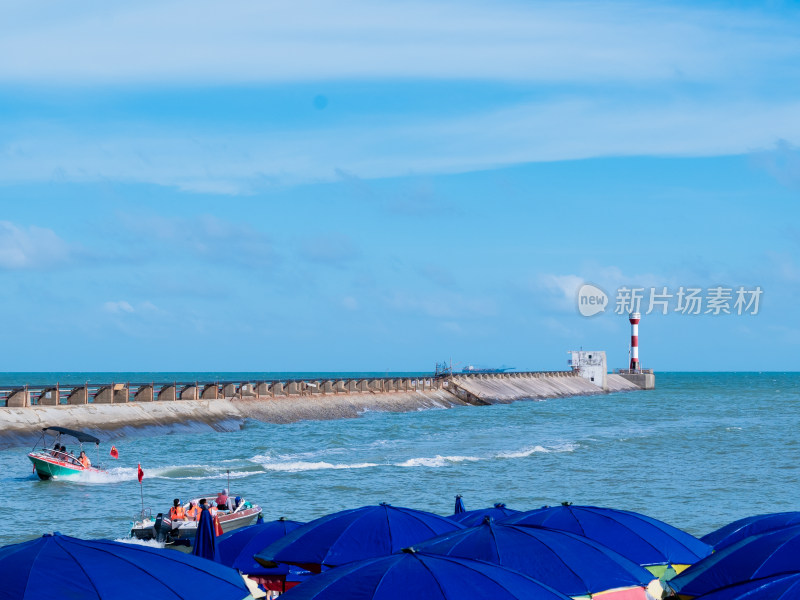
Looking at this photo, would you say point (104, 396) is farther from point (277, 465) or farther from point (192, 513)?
point (192, 513)

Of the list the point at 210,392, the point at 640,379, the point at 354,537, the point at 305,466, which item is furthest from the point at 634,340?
the point at 354,537

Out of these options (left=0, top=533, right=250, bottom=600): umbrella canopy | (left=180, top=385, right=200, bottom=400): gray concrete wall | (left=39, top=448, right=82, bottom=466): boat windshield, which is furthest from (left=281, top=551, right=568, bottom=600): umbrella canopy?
(left=180, top=385, right=200, bottom=400): gray concrete wall

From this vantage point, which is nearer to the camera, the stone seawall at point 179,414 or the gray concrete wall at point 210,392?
the stone seawall at point 179,414

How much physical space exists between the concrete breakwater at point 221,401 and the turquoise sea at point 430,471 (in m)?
1.74

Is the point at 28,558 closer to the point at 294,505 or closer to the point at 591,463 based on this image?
the point at 294,505

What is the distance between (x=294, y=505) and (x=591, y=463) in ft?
50.4

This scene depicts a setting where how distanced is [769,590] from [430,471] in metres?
29.6

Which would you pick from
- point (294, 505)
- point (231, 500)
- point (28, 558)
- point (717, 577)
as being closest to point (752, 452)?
point (294, 505)

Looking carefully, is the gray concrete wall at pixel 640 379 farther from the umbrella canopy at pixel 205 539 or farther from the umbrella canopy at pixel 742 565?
the umbrella canopy at pixel 742 565

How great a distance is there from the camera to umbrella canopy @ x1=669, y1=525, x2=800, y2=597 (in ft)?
34.4

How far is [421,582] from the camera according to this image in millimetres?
7520

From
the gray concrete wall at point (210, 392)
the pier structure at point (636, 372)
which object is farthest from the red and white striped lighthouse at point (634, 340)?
the gray concrete wall at point (210, 392)

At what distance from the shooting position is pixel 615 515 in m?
13.7

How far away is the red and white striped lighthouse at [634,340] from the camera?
129000 mm
